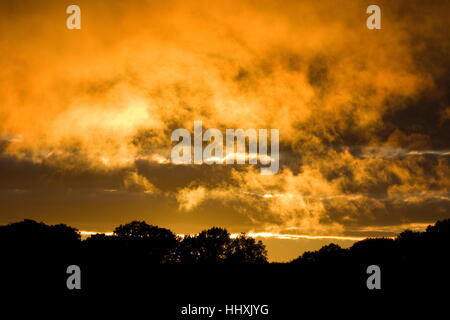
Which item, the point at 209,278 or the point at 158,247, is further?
the point at 158,247

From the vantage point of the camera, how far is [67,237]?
15812cm

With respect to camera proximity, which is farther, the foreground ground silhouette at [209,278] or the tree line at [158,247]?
the tree line at [158,247]

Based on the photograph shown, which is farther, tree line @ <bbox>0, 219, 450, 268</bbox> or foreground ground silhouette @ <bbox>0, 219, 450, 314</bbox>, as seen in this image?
tree line @ <bbox>0, 219, 450, 268</bbox>

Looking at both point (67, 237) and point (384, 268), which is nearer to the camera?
point (384, 268)

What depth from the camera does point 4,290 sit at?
9644 cm

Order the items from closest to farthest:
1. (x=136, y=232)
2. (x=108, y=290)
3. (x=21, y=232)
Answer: (x=108, y=290)
(x=21, y=232)
(x=136, y=232)

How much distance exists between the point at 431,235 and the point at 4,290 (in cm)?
10016
